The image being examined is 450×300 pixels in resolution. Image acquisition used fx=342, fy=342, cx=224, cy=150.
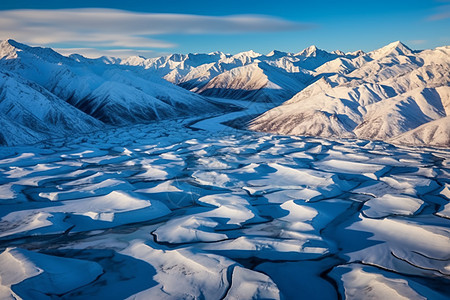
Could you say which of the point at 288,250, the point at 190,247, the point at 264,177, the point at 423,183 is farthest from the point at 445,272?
the point at 264,177

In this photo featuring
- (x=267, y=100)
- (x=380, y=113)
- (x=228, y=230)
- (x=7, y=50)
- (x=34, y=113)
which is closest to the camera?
(x=228, y=230)

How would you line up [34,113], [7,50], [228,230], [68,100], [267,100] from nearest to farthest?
[228,230] → [34,113] → [68,100] → [7,50] → [267,100]

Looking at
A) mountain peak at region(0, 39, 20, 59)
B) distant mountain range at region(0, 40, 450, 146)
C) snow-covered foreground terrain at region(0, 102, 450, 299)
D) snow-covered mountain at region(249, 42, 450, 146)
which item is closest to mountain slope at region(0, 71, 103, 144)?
distant mountain range at region(0, 40, 450, 146)

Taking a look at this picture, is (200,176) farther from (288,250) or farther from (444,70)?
(444,70)

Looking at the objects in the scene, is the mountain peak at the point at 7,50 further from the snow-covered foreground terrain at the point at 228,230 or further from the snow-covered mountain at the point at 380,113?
the snow-covered foreground terrain at the point at 228,230

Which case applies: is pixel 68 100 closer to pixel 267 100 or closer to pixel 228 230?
pixel 267 100

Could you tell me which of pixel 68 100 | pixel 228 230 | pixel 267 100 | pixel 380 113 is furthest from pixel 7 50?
pixel 228 230

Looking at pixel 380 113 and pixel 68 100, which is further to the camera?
pixel 68 100
